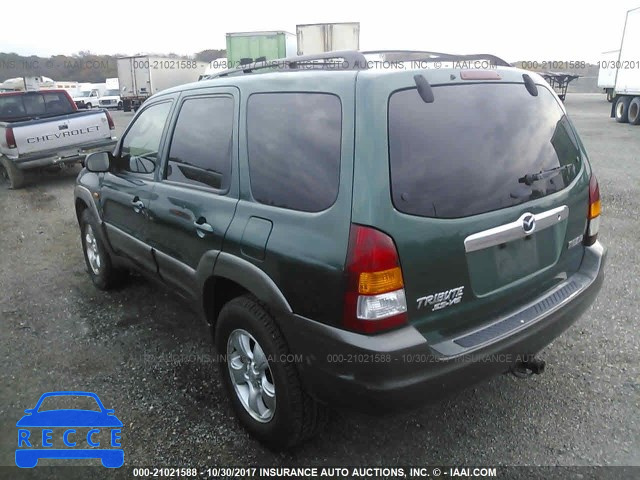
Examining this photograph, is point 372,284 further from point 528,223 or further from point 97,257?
point 97,257

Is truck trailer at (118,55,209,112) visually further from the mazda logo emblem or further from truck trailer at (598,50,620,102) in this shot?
the mazda logo emblem

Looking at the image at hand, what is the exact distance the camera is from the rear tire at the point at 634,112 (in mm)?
17594

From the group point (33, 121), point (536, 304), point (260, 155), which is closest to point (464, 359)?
point (536, 304)

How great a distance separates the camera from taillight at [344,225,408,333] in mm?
1893

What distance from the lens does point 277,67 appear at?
2918mm

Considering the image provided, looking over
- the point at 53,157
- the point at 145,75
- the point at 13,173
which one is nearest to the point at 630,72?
the point at 53,157

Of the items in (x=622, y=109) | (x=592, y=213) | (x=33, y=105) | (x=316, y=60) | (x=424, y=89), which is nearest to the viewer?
(x=424, y=89)

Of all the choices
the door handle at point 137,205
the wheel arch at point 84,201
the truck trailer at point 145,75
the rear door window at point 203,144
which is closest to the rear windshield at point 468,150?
the rear door window at point 203,144

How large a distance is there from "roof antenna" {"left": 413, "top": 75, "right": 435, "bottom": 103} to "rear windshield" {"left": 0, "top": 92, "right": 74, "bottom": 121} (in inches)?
418

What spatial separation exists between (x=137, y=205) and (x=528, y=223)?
2520mm

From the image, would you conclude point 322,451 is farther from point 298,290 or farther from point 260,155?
point 260,155

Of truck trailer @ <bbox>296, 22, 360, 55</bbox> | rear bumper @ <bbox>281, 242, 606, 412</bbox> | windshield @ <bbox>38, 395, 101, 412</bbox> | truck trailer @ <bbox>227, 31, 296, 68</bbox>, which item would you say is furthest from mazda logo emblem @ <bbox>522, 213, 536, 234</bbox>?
truck trailer @ <bbox>227, 31, 296, 68</bbox>

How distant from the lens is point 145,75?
2875 centimetres

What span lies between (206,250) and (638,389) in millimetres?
2664
